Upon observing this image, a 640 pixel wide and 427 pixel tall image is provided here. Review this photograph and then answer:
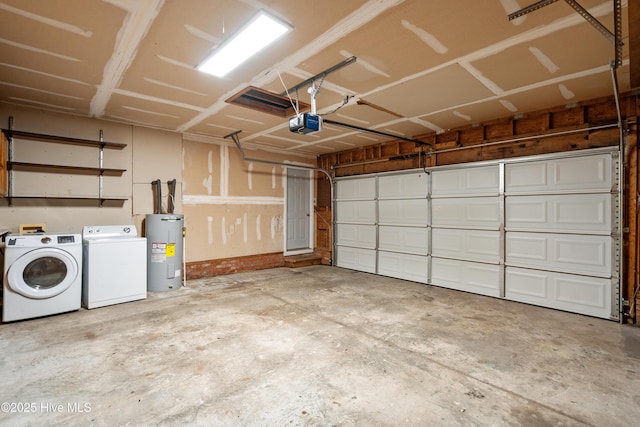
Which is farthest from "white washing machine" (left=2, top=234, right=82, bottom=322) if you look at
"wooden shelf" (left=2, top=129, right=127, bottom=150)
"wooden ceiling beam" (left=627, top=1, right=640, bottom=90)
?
"wooden ceiling beam" (left=627, top=1, right=640, bottom=90)

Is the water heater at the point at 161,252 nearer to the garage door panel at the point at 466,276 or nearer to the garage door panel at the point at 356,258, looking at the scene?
the garage door panel at the point at 356,258

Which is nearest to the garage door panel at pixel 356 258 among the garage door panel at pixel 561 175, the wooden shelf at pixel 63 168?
the garage door panel at pixel 561 175

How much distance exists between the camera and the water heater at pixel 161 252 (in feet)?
15.4

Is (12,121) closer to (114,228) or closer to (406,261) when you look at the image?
(114,228)

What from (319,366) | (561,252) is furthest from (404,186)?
(319,366)

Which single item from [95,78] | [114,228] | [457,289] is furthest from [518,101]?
[114,228]

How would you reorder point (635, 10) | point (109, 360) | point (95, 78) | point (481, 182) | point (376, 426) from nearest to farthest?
point (376, 426), point (635, 10), point (109, 360), point (95, 78), point (481, 182)

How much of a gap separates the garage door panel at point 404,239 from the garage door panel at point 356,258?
0.41m

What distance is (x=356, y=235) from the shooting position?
6656 millimetres

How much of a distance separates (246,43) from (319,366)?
8.86 feet

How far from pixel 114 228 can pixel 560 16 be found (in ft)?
18.1

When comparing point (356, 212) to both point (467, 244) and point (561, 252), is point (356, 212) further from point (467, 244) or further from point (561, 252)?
point (561, 252)

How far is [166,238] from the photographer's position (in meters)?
4.75

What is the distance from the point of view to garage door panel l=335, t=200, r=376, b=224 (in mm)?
6352
